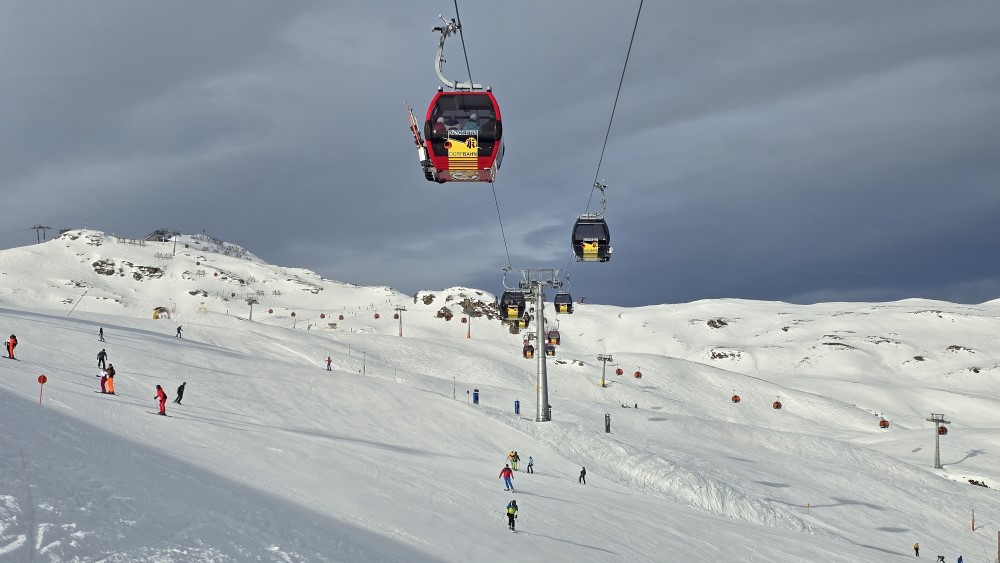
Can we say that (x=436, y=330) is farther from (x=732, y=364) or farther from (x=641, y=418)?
(x=641, y=418)

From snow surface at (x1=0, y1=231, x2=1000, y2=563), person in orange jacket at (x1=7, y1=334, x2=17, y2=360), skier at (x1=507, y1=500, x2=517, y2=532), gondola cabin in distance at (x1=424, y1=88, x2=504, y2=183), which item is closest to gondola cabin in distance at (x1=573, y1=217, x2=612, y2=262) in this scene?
snow surface at (x1=0, y1=231, x2=1000, y2=563)

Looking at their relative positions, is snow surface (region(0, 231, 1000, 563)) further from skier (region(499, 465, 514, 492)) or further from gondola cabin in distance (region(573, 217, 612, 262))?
gondola cabin in distance (region(573, 217, 612, 262))

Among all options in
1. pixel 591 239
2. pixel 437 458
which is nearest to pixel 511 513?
pixel 437 458

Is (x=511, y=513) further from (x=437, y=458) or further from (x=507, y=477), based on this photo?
(x=437, y=458)

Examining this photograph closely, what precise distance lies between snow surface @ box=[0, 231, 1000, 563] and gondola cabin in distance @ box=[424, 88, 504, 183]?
28.9 ft

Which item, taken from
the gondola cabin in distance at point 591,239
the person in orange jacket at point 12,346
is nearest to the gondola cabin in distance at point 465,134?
the gondola cabin in distance at point 591,239

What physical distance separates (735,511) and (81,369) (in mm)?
27606

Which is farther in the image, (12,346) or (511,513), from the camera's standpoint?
(12,346)

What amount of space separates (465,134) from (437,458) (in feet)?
46.9

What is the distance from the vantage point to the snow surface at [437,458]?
1318cm

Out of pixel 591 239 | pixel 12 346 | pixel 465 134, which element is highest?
pixel 465 134

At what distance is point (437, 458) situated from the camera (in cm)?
2661

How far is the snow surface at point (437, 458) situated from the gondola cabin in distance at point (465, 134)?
28.9ft

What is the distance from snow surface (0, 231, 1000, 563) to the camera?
43.2 feet
